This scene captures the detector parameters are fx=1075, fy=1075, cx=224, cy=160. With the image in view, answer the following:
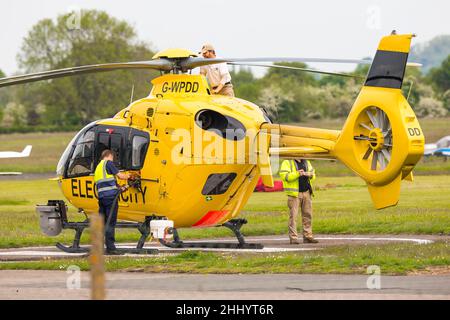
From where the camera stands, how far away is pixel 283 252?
21.2 meters

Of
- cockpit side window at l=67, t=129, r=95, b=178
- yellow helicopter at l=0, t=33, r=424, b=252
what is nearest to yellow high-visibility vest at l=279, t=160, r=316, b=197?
yellow helicopter at l=0, t=33, r=424, b=252

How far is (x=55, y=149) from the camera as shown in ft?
307

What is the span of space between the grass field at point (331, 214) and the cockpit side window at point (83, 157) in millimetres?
2756

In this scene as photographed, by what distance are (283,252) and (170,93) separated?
4.02 metres

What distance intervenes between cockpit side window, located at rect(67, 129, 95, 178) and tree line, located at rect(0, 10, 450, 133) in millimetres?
71744

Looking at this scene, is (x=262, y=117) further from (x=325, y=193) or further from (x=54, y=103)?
(x=54, y=103)

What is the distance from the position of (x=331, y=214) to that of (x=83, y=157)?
10140 millimetres

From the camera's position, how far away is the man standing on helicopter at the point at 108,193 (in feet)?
70.2

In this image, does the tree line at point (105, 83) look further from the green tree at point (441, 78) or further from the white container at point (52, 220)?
the white container at point (52, 220)

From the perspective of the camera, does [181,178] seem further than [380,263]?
Yes

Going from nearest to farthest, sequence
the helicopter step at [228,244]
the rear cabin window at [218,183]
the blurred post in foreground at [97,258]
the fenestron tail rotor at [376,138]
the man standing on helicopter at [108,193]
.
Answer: the blurred post in foreground at [97,258], the fenestron tail rotor at [376,138], the man standing on helicopter at [108,193], the rear cabin window at [218,183], the helicopter step at [228,244]

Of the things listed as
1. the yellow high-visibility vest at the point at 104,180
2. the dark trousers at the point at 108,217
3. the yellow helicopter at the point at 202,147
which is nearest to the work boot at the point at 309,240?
the yellow helicopter at the point at 202,147
